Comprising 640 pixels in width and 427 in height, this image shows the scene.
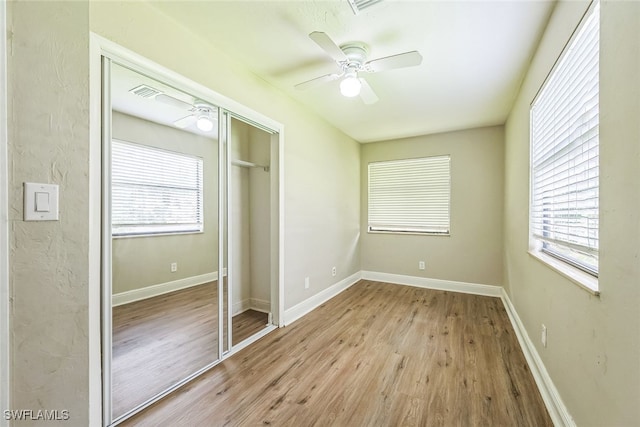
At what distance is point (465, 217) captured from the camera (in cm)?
408

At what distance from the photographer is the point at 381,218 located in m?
4.73

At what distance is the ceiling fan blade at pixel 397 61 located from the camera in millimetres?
1790

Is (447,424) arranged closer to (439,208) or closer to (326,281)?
(326,281)

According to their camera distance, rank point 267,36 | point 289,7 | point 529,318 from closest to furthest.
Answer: point 289,7, point 267,36, point 529,318

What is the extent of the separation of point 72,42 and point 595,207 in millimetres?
2265

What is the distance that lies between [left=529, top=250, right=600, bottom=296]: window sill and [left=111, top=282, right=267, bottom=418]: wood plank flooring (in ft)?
7.52

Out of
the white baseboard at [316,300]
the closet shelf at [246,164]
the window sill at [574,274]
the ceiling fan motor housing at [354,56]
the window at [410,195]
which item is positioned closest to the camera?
the window sill at [574,274]

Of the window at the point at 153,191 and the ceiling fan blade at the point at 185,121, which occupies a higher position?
the ceiling fan blade at the point at 185,121

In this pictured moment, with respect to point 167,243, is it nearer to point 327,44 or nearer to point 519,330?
point 327,44

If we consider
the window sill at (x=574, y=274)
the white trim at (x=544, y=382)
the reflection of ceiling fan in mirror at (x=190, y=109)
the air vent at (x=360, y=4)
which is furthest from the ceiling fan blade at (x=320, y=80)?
the white trim at (x=544, y=382)

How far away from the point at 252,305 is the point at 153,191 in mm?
1490

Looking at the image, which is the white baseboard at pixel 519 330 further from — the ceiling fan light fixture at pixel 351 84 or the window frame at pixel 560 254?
the ceiling fan light fixture at pixel 351 84

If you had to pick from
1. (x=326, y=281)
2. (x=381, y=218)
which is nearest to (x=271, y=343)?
(x=326, y=281)

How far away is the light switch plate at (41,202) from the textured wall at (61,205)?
0.7 inches
